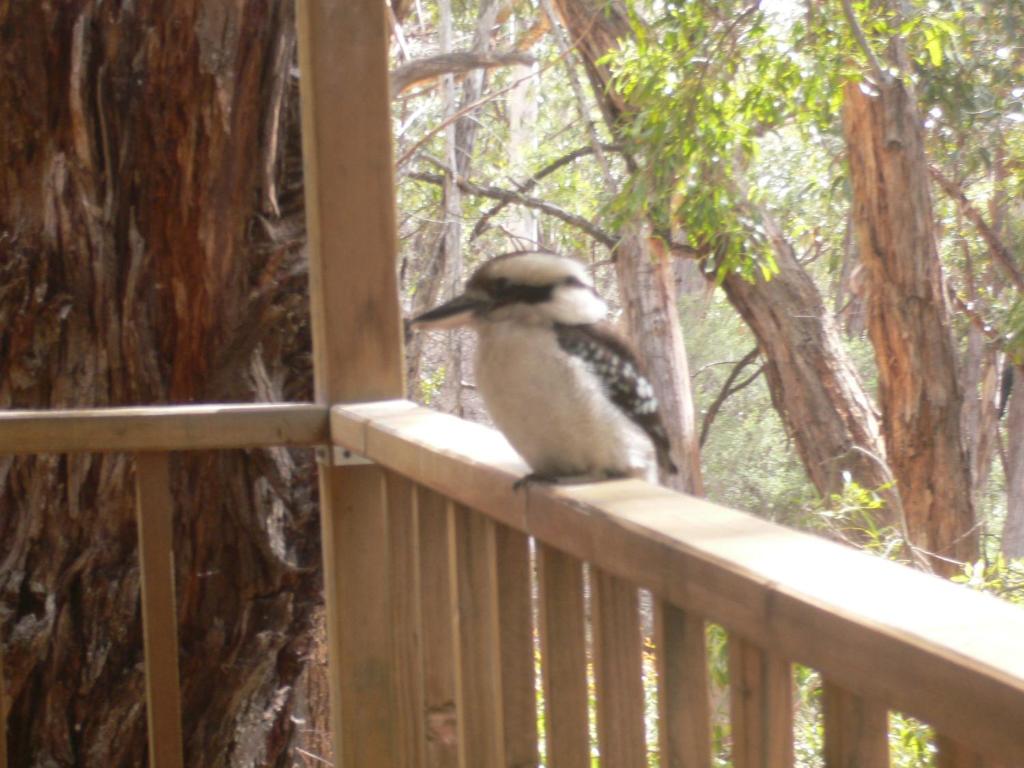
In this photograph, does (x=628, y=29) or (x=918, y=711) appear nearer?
(x=918, y=711)

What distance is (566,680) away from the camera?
3.58 feet

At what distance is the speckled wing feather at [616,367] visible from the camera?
4.86 ft

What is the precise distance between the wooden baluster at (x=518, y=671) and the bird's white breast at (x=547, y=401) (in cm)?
21

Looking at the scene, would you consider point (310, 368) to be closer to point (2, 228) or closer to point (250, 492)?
point (250, 492)

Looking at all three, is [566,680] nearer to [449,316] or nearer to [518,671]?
[518,671]

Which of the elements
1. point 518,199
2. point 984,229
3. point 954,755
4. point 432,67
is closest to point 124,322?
point 954,755

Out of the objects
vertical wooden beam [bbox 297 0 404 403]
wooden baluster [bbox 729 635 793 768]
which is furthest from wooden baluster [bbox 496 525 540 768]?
vertical wooden beam [bbox 297 0 404 403]

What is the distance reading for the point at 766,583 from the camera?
0.70 meters

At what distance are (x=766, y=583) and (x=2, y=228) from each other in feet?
6.34

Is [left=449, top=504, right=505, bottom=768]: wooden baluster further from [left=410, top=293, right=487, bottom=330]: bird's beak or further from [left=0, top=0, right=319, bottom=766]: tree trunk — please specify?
[left=0, top=0, right=319, bottom=766]: tree trunk

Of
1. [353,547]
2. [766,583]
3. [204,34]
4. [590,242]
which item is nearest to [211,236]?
[204,34]

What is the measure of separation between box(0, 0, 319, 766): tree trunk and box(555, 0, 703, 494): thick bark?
3874 millimetres

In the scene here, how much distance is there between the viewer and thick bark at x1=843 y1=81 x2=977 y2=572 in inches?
231

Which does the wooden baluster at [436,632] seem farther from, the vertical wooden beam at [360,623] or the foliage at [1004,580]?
the foliage at [1004,580]
